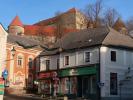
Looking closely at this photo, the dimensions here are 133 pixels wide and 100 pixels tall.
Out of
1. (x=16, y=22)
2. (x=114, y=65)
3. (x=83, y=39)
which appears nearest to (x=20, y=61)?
(x=83, y=39)

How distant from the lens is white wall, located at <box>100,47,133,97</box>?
44.8 meters

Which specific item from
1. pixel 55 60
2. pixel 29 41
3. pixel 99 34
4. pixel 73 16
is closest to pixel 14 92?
pixel 55 60

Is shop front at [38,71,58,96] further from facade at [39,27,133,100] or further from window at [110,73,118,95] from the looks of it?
window at [110,73,118,95]

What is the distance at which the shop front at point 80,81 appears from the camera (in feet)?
151

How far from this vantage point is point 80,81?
48.3m

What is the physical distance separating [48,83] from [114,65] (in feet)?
40.0

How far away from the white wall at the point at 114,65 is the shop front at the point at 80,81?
1.13m

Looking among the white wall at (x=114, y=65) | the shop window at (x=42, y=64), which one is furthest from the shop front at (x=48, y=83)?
the white wall at (x=114, y=65)

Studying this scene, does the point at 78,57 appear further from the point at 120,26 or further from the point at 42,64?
the point at 120,26

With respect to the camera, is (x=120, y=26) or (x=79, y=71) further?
(x=120, y=26)

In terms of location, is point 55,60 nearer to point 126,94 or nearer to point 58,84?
point 58,84

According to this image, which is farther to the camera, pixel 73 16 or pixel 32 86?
pixel 73 16

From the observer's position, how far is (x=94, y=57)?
152ft

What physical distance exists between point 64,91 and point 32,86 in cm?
1331
